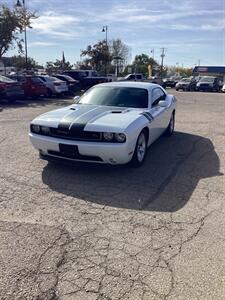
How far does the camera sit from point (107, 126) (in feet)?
16.2

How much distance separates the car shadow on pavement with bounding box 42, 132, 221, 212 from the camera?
14.1ft

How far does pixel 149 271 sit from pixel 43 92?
18.4 meters

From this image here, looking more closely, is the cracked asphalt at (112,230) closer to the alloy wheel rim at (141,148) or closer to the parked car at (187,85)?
the alloy wheel rim at (141,148)

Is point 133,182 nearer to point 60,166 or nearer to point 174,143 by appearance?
point 60,166

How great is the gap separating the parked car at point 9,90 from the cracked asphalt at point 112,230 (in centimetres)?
1079

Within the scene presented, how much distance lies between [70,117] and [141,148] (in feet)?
4.38

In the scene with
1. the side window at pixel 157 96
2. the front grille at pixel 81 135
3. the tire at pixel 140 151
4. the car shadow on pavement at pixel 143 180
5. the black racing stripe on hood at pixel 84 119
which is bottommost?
the car shadow on pavement at pixel 143 180

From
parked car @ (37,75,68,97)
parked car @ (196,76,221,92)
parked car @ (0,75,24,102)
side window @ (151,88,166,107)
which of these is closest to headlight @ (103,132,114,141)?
side window @ (151,88,166,107)

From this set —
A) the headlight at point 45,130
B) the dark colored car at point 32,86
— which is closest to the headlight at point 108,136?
the headlight at point 45,130

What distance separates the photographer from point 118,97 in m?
6.43

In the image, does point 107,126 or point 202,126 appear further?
point 202,126

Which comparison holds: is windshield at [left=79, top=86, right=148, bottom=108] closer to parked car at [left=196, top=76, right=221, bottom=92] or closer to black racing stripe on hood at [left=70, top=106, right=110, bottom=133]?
black racing stripe on hood at [left=70, top=106, right=110, bottom=133]

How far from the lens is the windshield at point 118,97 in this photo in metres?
6.29

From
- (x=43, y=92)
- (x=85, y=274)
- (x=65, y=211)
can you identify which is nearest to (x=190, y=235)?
(x=85, y=274)
